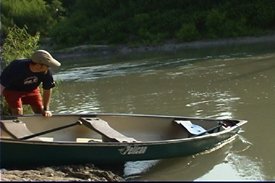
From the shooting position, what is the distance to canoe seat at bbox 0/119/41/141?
751 centimetres

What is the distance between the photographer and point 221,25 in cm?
3147

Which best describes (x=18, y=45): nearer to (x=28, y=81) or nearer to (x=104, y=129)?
(x=28, y=81)

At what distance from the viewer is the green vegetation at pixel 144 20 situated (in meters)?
31.7

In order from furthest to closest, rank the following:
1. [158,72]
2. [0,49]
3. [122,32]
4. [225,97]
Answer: [122,32] < [158,72] < [225,97] < [0,49]

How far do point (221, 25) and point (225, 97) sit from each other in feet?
60.1

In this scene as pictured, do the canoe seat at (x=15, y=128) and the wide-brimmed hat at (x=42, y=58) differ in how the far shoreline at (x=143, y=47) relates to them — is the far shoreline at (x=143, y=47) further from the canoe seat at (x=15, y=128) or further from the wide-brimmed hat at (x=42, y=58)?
the canoe seat at (x=15, y=128)

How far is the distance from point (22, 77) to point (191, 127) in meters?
2.55

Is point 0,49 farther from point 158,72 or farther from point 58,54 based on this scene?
point 58,54

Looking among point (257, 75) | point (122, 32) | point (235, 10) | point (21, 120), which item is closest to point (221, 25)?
point (235, 10)

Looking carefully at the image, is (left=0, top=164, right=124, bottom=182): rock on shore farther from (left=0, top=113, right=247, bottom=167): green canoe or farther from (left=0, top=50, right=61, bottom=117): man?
(left=0, top=50, right=61, bottom=117): man

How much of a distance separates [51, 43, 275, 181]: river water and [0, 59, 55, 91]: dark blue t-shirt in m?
1.67

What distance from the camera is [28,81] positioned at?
26.5ft

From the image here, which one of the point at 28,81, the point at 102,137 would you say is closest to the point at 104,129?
the point at 102,137

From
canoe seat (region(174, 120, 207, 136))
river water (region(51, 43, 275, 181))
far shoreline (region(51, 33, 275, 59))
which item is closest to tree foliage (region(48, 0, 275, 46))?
far shoreline (region(51, 33, 275, 59))
